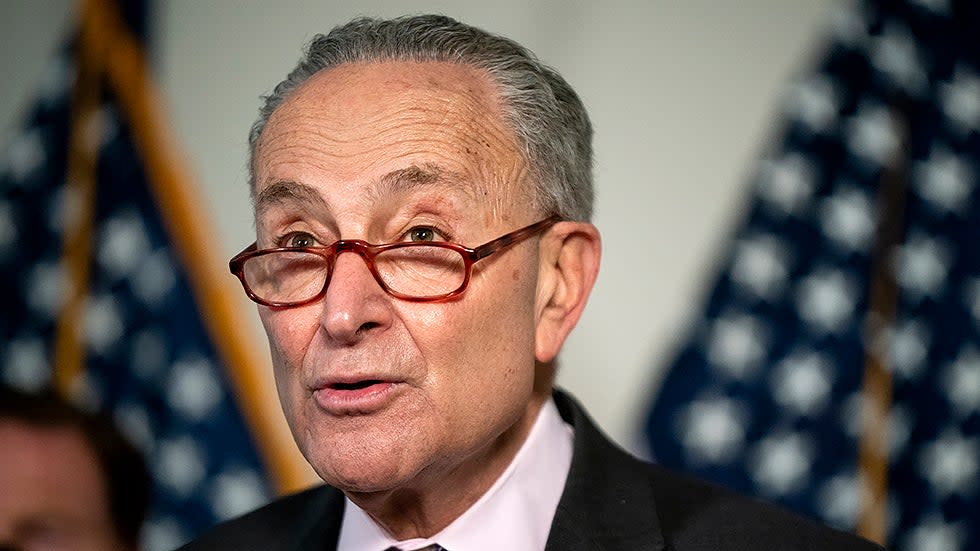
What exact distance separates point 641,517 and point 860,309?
1.78 meters

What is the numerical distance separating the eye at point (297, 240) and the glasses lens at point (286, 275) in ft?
0.08

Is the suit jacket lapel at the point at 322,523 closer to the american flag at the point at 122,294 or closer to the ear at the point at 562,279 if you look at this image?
the ear at the point at 562,279

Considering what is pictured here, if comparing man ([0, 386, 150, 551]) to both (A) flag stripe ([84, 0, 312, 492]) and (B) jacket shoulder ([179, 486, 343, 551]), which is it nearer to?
(B) jacket shoulder ([179, 486, 343, 551])

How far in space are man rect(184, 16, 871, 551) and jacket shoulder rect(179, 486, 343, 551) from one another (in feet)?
0.27

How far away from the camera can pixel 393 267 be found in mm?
1879

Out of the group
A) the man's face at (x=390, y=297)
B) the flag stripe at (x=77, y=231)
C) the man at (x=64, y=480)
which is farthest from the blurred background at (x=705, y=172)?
the man's face at (x=390, y=297)

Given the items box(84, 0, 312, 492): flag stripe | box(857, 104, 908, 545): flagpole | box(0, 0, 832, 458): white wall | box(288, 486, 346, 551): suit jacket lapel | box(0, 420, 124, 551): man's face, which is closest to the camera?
box(288, 486, 346, 551): suit jacket lapel

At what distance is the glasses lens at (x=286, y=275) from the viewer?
1.93 m

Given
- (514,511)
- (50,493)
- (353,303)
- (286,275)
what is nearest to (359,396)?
(353,303)

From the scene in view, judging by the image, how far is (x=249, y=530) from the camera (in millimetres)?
2443

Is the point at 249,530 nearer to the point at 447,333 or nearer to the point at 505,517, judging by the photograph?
the point at 505,517

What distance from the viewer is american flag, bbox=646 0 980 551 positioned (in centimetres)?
353

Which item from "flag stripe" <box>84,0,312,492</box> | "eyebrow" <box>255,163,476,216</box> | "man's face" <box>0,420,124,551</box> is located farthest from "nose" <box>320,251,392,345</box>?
"flag stripe" <box>84,0,312,492</box>

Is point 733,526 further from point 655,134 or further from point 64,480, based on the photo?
point 655,134
